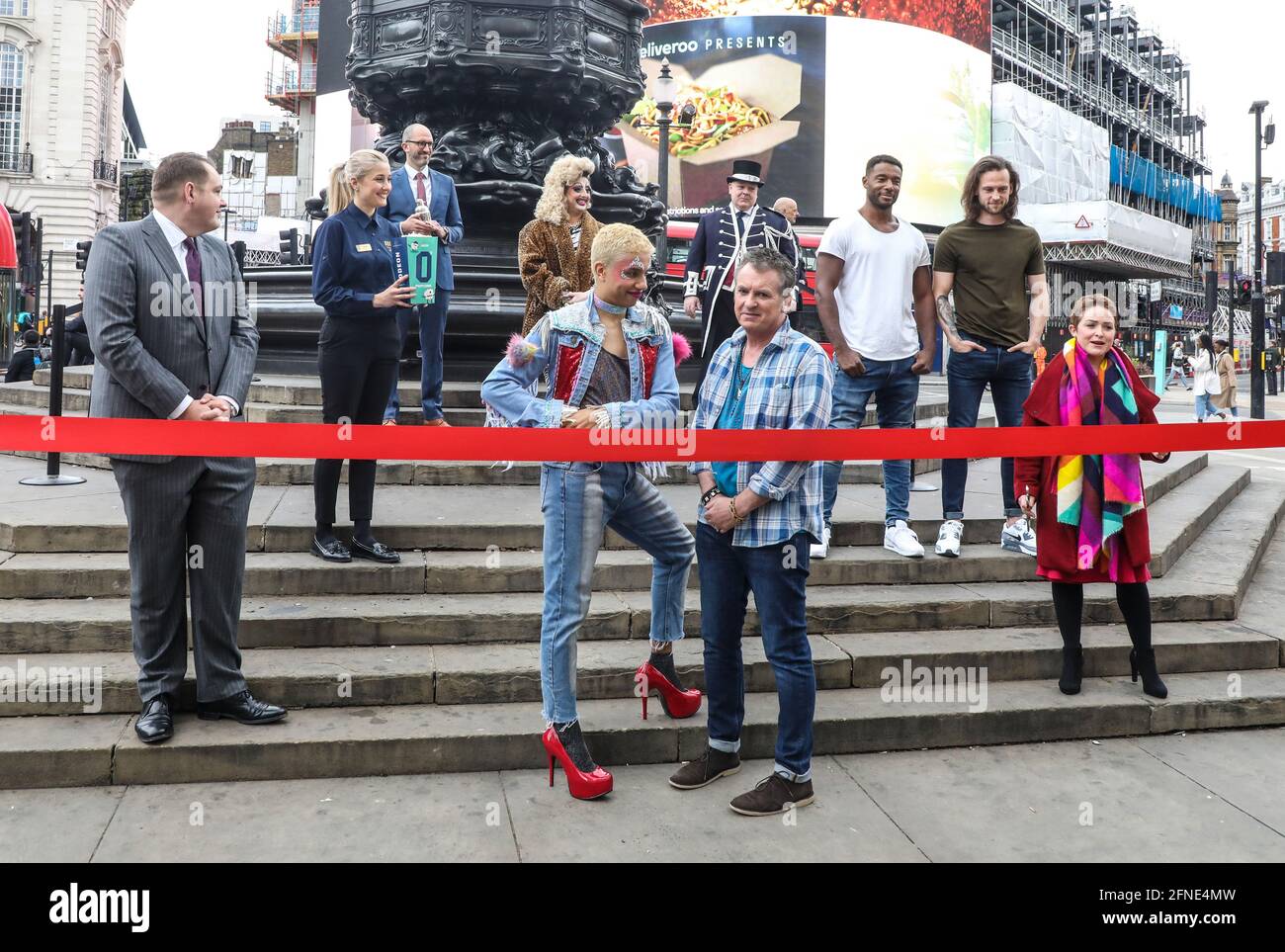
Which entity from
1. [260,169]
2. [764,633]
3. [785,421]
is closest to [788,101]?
[785,421]

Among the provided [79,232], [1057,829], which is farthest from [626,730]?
[79,232]

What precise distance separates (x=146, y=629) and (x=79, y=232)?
52254mm

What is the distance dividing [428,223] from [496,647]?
2.90 meters

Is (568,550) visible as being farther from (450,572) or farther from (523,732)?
(450,572)

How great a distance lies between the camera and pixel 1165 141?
72.2 m

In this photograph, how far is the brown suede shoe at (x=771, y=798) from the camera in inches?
143

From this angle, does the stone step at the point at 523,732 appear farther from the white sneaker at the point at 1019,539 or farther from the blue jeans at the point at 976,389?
the blue jeans at the point at 976,389

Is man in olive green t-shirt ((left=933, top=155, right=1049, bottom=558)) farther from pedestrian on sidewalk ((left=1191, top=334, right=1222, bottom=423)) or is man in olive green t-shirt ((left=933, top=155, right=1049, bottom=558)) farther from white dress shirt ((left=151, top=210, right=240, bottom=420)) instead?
pedestrian on sidewalk ((left=1191, top=334, right=1222, bottom=423))

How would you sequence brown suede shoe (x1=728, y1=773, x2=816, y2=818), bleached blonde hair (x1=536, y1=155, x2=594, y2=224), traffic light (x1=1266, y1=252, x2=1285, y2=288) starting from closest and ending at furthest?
1. brown suede shoe (x1=728, y1=773, x2=816, y2=818)
2. bleached blonde hair (x1=536, y1=155, x2=594, y2=224)
3. traffic light (x1=1266, y1=252, x2=1285, y2=288)

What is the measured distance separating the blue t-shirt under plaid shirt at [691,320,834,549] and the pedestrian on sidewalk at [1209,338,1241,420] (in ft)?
54.1

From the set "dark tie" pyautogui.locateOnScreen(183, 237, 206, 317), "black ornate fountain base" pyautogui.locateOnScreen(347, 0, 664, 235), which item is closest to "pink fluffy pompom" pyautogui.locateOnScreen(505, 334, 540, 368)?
"dark tie" pyautogui.locateOnScreen(183, 237, 206, 317)

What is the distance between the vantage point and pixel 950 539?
567cm

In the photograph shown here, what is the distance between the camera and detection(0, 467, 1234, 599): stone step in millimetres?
4723
